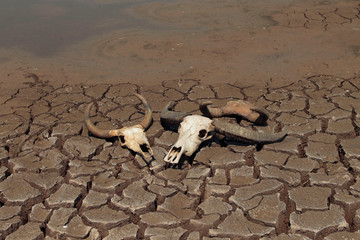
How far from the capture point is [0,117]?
212 inches

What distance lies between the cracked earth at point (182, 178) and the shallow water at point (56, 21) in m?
2.81

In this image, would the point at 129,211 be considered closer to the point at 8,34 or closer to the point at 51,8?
the point at 8,34

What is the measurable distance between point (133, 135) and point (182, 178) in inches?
28.8

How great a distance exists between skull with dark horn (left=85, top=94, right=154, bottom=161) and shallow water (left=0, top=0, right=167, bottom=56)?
3431 mm

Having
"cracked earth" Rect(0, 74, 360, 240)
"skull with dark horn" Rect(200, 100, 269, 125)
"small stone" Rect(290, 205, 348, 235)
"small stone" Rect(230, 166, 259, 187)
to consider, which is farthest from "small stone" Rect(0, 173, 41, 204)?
"small stone" Rect(290, 205, 348, 235)

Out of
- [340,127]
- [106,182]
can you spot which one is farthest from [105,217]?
[340,127]

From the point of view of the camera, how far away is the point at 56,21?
9055 mm

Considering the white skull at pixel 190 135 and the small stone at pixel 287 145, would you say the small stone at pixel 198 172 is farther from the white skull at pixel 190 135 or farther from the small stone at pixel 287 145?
the small stone at pixel 287 145

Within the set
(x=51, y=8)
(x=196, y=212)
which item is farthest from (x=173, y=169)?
(x=51, y=8)

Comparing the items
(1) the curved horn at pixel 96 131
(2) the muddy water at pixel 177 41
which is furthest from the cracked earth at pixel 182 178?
(2) the muddy water at pixel 177 41

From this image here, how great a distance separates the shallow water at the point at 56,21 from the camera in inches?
319

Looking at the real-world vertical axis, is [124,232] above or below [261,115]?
below

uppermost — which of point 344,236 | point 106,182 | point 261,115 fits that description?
point 261,115

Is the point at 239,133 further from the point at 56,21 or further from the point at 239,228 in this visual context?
the point at 56,21
